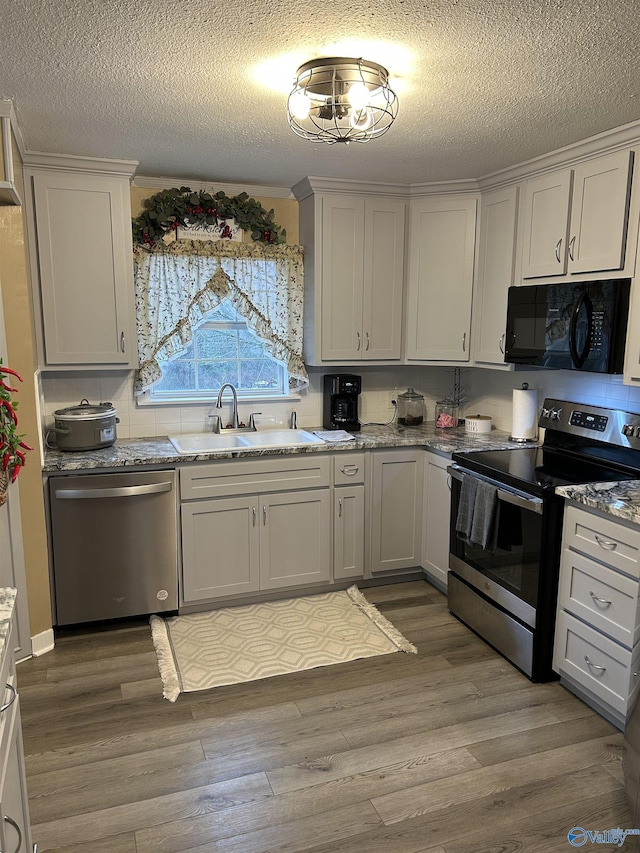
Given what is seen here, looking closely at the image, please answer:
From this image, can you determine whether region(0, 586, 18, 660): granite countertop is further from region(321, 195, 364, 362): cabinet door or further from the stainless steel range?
region(321, 195, 364, 362): cabinet door

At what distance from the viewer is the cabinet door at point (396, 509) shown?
12.0 ft

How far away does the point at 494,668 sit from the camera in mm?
2912

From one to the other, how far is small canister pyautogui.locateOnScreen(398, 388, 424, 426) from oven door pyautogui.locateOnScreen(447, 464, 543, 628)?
0.95 meters

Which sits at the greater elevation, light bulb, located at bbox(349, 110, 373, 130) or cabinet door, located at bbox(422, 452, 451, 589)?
light bulb, located at bbox(349, 110, 373, 130)

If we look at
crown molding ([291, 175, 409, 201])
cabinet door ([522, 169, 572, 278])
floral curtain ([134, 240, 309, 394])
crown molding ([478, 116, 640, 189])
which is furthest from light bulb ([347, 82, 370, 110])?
floral curtain ([134, 240, 309, 394])

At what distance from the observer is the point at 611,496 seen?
2461 mm

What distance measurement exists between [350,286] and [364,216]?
418mm

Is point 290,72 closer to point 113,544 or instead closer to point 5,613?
point 5,613

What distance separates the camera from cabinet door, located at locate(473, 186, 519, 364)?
3.40 meters

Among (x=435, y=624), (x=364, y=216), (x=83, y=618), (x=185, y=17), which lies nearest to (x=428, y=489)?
(x=435, y=624)

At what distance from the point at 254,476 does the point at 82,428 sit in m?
0.92

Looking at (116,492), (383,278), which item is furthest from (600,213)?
(116,492)

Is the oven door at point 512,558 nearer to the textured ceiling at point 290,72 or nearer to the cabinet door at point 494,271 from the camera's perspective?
the cabinet door at point 494,271

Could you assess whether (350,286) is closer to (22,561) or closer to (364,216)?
(364,216)
